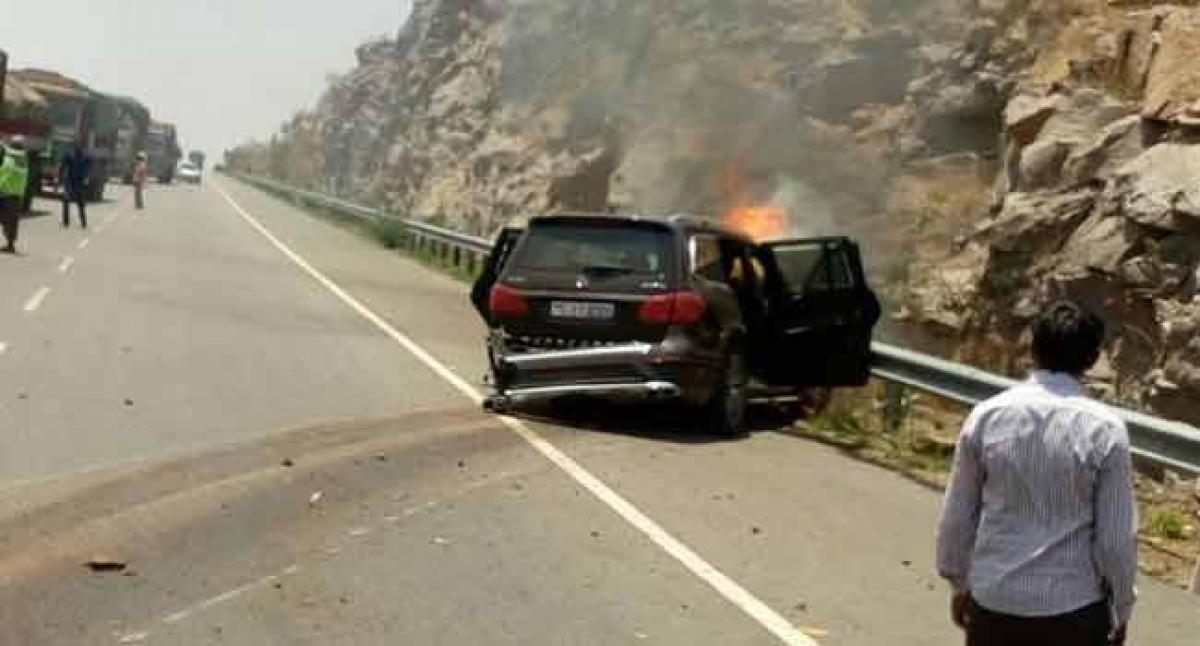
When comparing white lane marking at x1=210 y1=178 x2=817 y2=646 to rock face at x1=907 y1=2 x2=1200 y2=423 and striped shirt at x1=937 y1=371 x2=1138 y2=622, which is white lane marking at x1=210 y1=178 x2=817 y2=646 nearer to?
striped shirt at x1=937 y1=371 x2=1138 y2=622

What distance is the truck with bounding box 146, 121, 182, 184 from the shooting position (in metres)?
89.9

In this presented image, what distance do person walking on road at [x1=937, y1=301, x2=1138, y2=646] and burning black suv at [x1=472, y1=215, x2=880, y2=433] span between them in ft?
26.6

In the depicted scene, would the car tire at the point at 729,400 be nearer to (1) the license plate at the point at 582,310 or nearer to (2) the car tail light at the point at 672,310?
(2) the car tail light at the point at 672,310

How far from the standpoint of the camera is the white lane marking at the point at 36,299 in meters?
18.3

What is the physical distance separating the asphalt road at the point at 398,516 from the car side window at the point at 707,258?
127 centimetres

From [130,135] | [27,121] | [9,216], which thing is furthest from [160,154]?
[9,216]

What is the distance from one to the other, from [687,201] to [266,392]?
20889mm

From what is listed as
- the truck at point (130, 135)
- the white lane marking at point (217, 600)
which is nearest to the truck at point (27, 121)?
the truck at point (130, 135)

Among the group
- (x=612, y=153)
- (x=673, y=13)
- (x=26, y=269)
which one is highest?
(x=673, y=13)

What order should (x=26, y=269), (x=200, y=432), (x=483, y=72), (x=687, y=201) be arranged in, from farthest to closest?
1. (x=483, y=72)
2. (x=687, y=201)
3. (x=26, y=269)
4. (x=200, y=432)

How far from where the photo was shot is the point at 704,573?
309 inches

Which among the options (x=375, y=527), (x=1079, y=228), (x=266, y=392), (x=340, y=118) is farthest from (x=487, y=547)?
(x=340, y=118)

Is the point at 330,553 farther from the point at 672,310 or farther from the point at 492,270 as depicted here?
the point at 492,270

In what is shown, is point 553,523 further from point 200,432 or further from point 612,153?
point 612,153
